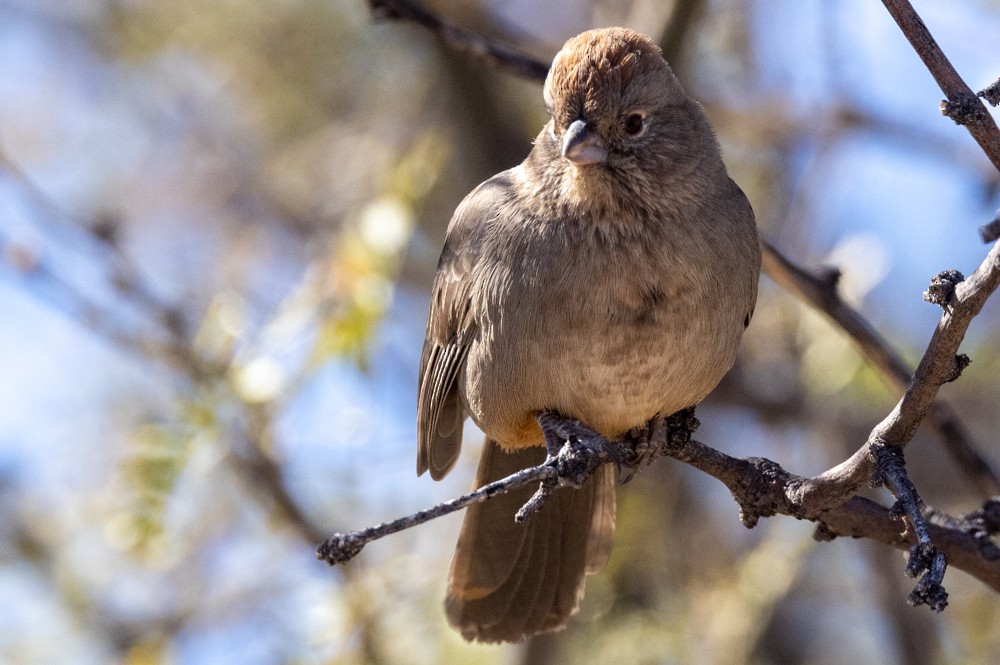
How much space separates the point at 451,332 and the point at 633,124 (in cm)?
103

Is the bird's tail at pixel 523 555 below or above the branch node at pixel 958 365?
below

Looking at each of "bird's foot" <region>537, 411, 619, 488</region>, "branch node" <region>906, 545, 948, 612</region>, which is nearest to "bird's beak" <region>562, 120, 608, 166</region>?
"bird's foot" <region>537, 411, 619, 488</region>

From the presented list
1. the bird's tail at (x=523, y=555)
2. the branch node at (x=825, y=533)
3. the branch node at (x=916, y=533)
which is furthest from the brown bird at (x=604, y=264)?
the branch node at (x=916, y=533)

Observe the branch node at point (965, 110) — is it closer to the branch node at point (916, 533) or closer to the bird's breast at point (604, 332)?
the branch node at point (916, 533)

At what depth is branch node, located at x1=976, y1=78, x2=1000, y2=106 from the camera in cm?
253

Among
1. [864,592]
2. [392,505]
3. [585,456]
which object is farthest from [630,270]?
[864,592]

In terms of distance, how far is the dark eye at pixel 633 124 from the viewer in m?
3.87

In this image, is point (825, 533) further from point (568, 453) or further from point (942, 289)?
point (942, 289)

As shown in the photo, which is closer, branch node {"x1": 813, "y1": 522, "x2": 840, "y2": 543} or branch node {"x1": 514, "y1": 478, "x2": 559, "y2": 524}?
branch node {"x1": 514, "y1": 478, "x2": 559, "y2": 524}

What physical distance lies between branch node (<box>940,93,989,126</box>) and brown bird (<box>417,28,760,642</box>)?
133 centimetres

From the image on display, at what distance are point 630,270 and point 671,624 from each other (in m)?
3.06

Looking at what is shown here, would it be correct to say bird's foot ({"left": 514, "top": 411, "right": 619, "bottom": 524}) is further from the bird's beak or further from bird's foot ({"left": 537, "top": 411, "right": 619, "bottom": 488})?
the bird's beak

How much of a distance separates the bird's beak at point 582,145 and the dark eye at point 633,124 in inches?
5.5

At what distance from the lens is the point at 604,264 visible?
3.77 metres
